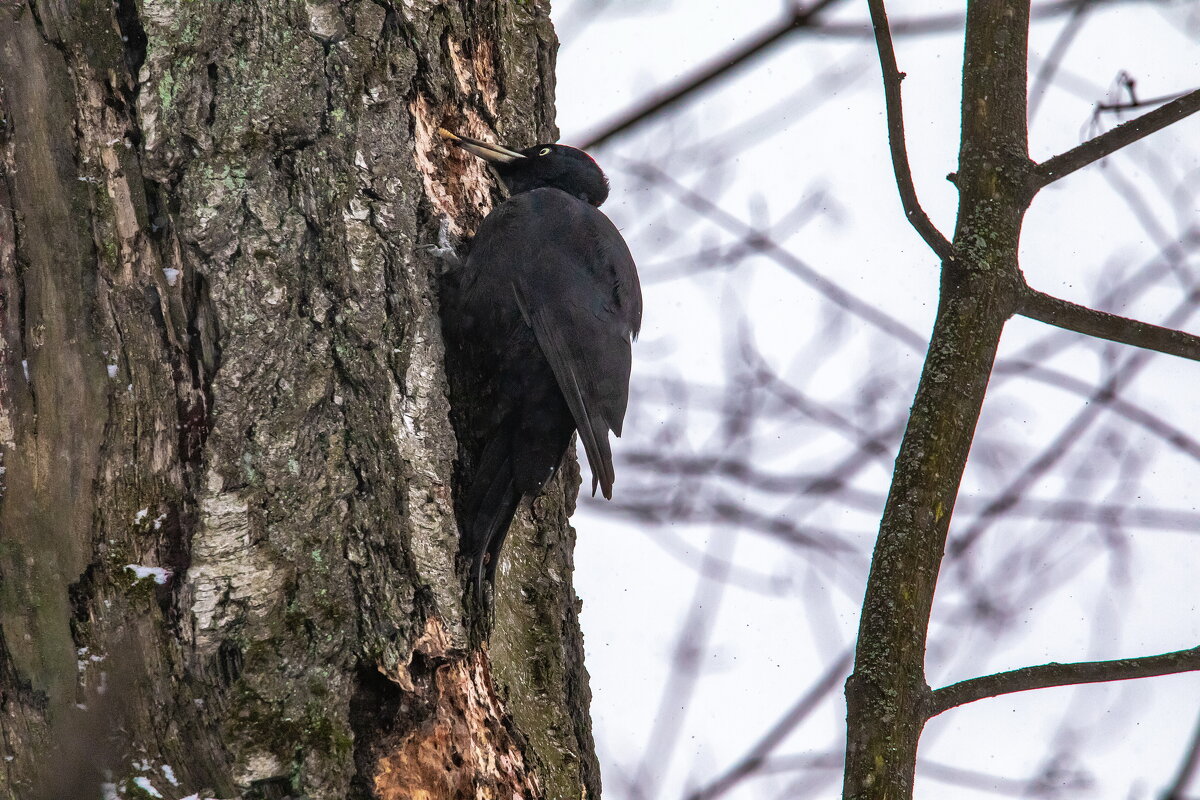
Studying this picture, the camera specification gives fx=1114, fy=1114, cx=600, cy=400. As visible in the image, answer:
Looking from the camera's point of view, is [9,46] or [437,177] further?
[437,177]

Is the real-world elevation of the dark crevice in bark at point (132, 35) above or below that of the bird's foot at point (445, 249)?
below

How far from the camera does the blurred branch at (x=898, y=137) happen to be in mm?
2002

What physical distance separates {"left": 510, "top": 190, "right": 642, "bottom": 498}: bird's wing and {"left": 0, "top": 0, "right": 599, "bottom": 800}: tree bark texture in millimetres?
566

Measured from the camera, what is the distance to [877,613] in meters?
1.74

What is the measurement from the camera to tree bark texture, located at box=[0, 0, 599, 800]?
1.61m

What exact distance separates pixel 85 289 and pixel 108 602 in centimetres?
48

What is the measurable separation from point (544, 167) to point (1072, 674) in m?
1.90

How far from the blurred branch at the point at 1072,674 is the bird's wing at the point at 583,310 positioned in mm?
985

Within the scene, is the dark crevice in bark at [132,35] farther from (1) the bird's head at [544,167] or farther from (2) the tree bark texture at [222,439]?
(1) the bird's head at [544,167]

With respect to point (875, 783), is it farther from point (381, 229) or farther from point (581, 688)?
point (381, 229)

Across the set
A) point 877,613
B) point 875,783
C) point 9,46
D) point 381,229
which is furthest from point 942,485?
point 9,46

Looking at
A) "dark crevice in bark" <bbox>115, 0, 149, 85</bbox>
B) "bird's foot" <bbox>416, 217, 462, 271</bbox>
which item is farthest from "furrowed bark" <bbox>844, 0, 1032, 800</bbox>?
"dark crevice in bark" <bbox>115, 0, 149, 85</bbox>

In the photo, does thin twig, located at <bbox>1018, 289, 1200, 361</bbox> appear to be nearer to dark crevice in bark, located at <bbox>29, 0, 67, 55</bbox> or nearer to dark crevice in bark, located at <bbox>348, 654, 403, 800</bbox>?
dark crevice in bark, located at <bbox>348, 654, 403, 800</bbox>

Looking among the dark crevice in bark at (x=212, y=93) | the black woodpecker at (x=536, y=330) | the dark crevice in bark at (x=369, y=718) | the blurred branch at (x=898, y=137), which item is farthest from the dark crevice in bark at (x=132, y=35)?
the blurred branch at (x=898, y=137)
